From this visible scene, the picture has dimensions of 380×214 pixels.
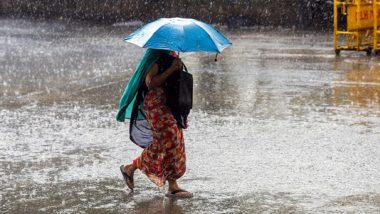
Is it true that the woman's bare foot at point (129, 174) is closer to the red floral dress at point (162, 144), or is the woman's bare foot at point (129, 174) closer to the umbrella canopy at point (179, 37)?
the red floral dress at point (162, 144)

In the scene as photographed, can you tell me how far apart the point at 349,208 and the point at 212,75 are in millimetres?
7829

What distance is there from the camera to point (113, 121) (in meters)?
9.77

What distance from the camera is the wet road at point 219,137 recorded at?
6434 mm

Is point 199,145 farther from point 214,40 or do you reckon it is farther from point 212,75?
point 212,75

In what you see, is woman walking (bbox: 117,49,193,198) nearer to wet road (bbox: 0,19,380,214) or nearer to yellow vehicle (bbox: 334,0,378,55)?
wet road (bbox: 0,19,380,214)

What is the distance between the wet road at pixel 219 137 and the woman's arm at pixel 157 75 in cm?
87

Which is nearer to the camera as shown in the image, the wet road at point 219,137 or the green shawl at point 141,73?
the wet road at point 219,137

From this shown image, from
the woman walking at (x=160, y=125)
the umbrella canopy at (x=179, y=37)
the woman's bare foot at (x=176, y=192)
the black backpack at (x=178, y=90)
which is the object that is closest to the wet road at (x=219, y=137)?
the woman's bare foot at (x=176, y=192)

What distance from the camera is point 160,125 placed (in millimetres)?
6535

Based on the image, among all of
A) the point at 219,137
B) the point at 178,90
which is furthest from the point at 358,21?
the point at 178,90

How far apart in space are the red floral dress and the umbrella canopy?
0.44 metres

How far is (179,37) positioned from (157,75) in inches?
14.5

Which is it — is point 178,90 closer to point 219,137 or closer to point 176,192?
point 176,192

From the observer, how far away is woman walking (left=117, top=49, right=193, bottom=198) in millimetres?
6500
